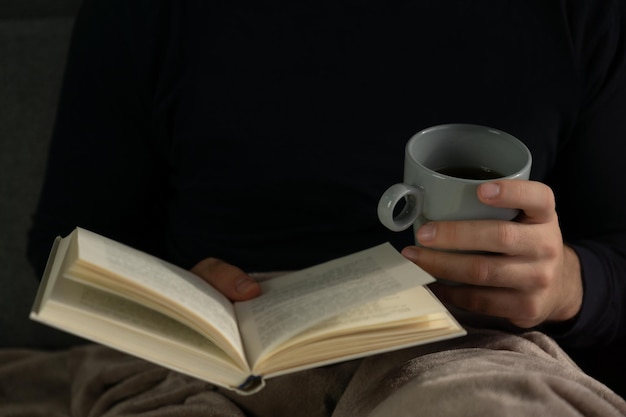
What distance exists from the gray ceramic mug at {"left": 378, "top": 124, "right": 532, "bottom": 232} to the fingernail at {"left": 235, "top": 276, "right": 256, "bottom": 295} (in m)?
0.17

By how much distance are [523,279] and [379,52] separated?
408 millimetres

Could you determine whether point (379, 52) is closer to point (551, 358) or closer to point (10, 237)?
point (551, 358)

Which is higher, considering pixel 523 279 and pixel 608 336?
pixel 523 279

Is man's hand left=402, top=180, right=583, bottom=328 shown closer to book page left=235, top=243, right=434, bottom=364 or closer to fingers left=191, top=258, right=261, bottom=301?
book page left=235, top=243, right=434, bottom=364

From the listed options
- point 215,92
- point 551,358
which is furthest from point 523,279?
point 215,92

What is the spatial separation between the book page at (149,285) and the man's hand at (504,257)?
23 centimetres

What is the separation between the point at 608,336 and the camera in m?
1.04

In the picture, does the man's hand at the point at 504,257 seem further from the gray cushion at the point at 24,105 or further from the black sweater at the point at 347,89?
the gray cushion at the point at 24,105

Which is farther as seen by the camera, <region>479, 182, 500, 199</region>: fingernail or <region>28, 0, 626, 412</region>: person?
<region>28, 0, 626, 412</region>: person

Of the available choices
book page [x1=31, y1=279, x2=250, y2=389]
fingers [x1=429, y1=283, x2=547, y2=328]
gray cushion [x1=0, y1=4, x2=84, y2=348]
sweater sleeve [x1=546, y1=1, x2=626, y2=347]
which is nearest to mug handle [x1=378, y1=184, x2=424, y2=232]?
fingers [x1=429, y1=283, x2=547, y2=328]

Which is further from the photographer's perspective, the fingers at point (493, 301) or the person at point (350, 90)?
the person at point (350, 90)

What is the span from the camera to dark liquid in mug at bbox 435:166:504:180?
0.84m

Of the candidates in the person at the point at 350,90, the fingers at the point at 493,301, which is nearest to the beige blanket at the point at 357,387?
the fingers at the point at 493,301

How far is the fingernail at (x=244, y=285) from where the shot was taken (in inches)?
32.3
